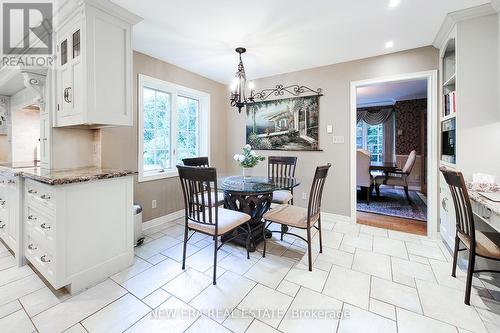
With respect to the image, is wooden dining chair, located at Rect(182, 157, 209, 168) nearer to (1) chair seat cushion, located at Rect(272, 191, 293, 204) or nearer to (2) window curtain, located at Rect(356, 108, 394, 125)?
(1) chair seat cushion, located at Rect(272, 191, 293, 204)

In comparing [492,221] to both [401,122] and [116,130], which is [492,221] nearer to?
[116,130]

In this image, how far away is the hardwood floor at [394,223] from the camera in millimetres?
3145

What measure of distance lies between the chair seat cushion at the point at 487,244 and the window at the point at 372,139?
552cm

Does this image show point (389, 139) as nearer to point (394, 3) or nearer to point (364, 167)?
point (364, 167)

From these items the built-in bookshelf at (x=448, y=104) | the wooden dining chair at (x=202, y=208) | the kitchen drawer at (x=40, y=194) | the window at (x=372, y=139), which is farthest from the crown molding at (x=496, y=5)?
the window at (x=372, y=139)

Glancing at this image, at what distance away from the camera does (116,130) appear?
271 centimetres

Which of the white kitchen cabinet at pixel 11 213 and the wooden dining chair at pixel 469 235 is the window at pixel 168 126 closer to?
the white kitchen cabinet at pixel 11 213

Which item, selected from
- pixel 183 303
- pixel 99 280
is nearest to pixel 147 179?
pixel 99 280

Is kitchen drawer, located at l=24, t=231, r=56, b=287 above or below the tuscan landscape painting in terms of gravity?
below

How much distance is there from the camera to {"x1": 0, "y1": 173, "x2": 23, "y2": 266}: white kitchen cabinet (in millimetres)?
2152

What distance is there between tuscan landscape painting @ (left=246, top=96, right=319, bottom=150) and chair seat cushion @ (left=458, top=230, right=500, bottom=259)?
216 cm

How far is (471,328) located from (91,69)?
11.2 ft

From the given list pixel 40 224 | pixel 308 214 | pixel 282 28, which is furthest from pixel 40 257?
pixel 282 28

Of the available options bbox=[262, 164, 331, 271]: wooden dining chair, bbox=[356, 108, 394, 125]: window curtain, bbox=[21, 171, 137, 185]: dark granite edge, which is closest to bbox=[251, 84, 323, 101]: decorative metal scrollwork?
bbox=[262, 164, 331, 271]: wooden dining chair
